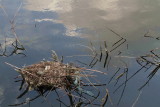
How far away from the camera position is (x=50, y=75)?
4020mm

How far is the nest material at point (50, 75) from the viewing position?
3924 millimetres

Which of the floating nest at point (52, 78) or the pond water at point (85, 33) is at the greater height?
the floating nest at point (52, 78)

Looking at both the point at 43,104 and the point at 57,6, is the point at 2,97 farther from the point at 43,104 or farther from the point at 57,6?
the point at 57,6

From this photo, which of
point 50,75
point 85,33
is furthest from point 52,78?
point 85,33

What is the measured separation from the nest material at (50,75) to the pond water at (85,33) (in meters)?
0.18

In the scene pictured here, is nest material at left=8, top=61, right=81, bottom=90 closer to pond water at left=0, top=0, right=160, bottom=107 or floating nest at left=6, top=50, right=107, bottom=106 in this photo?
floating nest at left=6, top=50, right=107, bottom=106

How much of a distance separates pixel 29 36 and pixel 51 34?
1.23ft

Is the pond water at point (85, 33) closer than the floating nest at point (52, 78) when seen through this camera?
No

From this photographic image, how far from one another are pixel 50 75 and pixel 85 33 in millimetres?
1636

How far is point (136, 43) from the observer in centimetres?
503

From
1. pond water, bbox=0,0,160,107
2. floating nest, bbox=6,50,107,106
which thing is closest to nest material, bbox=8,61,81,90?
floating nest, bbox=6,50,107,106

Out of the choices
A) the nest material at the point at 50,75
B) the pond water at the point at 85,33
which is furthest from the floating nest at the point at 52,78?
the pond water at the point at 85,33

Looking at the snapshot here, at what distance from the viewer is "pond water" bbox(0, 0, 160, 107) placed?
4.01 meters

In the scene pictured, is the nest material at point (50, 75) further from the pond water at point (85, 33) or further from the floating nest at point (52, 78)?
the pond water at point (85, 33)
